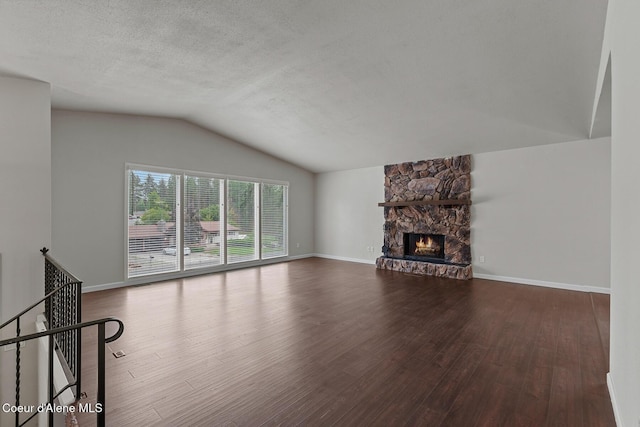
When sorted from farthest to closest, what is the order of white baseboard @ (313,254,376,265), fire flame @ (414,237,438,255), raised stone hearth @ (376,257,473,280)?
1. white baseboard @ (313,254,376,265)
2. fire flame @ (414,237,438,255)
3. raised stone hearth @ (376,257,473,280)

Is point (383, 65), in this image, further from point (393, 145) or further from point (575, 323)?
point (575, 323)

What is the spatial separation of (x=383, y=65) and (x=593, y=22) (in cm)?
198

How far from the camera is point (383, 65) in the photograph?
3779 millimetres

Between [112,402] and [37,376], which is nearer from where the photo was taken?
[112,402]

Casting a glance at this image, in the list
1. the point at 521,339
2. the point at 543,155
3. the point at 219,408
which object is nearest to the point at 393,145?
the point at 543,155

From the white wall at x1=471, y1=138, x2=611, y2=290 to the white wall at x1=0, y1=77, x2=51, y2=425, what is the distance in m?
7.20

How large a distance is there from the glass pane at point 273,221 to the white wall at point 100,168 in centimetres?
191

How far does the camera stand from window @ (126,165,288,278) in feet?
19.2

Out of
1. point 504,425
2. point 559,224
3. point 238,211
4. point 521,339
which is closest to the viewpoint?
point 504,425

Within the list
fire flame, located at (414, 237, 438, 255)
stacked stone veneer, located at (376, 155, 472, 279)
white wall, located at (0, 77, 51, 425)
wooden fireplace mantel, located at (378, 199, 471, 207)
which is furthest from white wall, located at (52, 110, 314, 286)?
fire flame, located at (414, 237, 438, 255)

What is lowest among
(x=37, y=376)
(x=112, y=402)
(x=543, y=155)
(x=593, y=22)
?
(x=37, y=376)

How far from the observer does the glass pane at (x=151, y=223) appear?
227 inches

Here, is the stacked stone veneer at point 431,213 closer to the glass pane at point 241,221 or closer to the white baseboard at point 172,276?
the white baseboard at point 172,276

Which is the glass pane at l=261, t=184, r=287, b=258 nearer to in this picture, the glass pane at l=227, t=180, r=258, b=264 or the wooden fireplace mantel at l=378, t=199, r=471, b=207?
the glass pane at l=227, t=180, r=258, b=264
